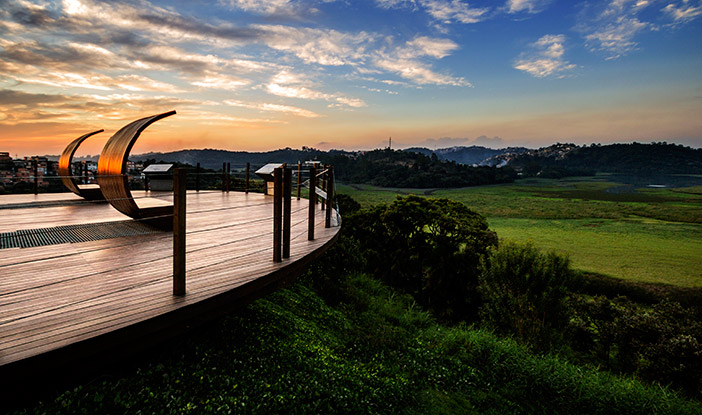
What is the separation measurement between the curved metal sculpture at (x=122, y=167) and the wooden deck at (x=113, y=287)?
0.38 m

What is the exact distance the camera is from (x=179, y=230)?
278cm

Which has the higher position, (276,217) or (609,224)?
(276,217)

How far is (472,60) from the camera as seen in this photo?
3512 cm

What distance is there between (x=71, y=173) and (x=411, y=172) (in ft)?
270

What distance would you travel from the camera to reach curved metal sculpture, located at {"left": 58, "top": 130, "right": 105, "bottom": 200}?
7.64 meters

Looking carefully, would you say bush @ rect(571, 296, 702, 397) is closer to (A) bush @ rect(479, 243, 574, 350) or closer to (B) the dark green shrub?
(A) bush @ rect(479, 243, 574, 350)

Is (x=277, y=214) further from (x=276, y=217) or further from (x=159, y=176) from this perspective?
(x=159, y=176)

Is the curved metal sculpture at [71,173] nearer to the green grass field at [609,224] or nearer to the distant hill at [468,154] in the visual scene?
the green grass field at [609,224]

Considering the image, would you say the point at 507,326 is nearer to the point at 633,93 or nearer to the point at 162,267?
the point at 162,267

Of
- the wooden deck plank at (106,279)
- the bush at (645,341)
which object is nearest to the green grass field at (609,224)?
the bush at (645,341)

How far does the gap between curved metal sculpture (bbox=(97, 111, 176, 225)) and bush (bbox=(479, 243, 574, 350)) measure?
11.4 metres

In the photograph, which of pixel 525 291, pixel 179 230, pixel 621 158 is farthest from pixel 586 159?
pixel 179 230

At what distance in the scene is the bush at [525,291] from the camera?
12.1m

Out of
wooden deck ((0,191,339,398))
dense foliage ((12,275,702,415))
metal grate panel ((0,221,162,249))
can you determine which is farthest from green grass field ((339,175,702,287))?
metal grate panel ((0,221,162,249))
